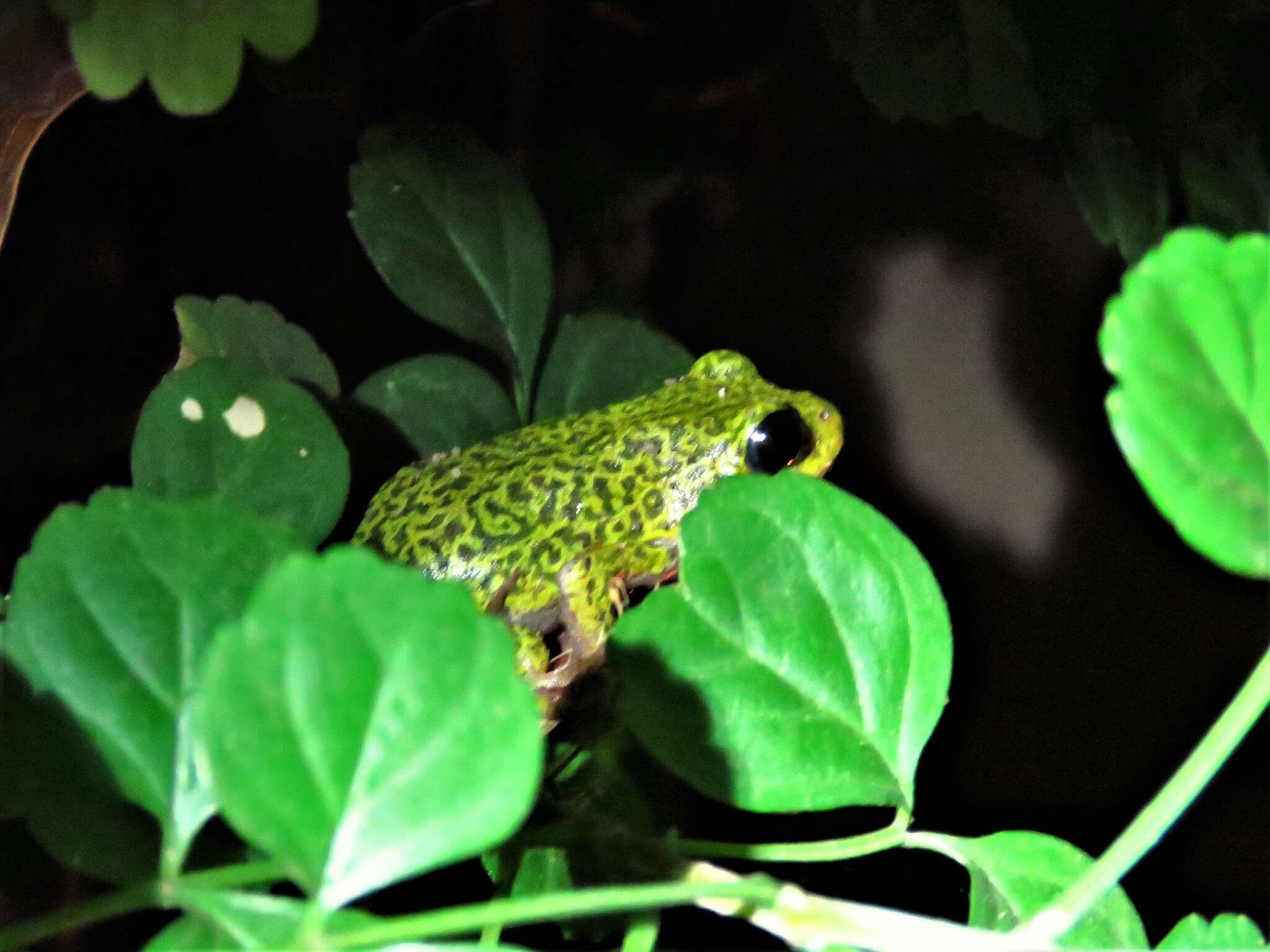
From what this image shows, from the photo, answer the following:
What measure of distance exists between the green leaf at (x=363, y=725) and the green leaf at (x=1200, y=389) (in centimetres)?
23

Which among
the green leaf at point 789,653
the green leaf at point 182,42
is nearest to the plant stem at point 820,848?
the green leaf at point 789,653

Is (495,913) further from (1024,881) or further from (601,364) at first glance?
Answer: (601,364)

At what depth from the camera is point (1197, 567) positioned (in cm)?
139

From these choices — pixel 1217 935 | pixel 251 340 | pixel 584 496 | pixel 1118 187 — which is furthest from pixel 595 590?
pixel 1118 187

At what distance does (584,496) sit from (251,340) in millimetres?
256

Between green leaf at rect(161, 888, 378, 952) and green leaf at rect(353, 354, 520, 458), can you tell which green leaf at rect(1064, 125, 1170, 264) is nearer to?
green leaf at rect(353, 354, 520, 458)

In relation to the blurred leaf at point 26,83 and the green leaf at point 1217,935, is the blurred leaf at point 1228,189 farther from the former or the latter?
the blurred leaf at point 26,83

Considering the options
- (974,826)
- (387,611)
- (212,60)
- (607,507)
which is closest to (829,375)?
(974,826)

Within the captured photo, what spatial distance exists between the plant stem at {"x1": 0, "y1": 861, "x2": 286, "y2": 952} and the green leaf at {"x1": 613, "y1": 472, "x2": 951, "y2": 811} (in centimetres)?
15

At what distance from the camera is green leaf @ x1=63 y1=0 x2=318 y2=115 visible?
0.59m

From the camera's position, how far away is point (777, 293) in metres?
1.39

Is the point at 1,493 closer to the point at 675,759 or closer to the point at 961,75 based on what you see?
the point at 675,759

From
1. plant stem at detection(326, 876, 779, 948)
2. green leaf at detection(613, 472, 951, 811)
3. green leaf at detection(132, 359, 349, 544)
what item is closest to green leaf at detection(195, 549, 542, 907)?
plant stem at detection(326, 876, 779, 948)

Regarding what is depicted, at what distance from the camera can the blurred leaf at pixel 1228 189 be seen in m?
0.88
